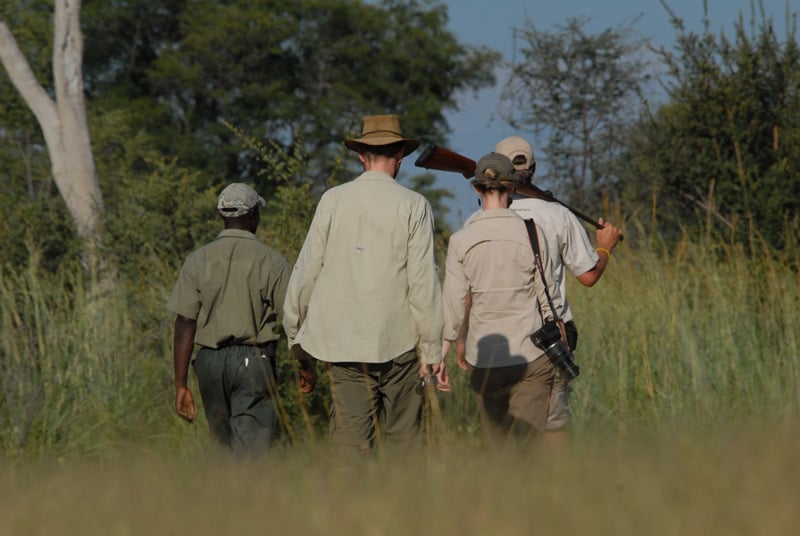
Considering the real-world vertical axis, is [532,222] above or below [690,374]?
above

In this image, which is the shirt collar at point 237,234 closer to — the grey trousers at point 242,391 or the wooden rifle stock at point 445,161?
the grey trousers at point 242,391

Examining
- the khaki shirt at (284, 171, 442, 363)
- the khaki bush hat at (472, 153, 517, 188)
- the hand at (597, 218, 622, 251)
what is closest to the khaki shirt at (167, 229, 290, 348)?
the khaki shirt at (284, 171, 442, 363)

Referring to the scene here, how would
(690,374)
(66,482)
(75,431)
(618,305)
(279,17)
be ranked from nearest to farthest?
(66,482) → (75,431) → (690,374) → (618,305) → (279,17)

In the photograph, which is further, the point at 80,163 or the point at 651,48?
the point at 80,163

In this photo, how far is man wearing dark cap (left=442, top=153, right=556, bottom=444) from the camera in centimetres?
577

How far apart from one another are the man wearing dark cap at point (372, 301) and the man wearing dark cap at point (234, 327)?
30.5 inches

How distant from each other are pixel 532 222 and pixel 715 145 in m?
6.85

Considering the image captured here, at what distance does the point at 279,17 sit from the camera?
1537 inches

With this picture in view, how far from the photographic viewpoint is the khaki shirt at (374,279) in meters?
5.45

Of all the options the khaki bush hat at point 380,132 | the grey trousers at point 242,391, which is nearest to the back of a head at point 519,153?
the khaki bush hat at point 380,132

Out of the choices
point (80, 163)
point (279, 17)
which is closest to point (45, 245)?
point (80, 163)

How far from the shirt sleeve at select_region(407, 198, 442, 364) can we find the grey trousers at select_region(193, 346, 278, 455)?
1162 mm

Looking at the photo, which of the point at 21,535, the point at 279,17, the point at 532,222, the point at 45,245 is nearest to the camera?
the point at 21,535

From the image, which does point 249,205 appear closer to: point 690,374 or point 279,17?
point 690,374
